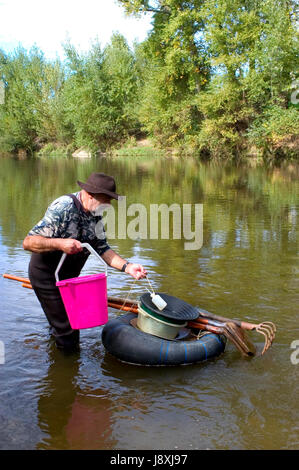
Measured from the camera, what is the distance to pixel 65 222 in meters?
4.42

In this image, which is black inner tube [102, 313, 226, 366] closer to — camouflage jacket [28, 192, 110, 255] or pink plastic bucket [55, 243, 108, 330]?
pink plastic bucket [55, 243, 108, 330]

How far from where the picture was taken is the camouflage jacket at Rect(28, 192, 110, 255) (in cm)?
438

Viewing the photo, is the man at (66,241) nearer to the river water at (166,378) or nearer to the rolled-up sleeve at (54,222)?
the rolled-up sleeve at (54,222)

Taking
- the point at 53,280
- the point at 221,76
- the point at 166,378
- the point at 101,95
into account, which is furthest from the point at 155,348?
the point at 101,95

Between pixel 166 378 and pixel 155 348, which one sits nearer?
pixel 166 378

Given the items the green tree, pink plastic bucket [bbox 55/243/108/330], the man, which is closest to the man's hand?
the man

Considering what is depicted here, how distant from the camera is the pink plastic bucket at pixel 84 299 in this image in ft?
14.1

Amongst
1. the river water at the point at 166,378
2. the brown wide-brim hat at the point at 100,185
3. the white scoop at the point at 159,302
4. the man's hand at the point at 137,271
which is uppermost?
the brown wide-brim hat at the point at 100,185

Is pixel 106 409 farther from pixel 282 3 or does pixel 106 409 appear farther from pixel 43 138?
pixel 43 138

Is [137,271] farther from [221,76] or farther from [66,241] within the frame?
[221,76]

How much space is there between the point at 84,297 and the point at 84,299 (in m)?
0.02

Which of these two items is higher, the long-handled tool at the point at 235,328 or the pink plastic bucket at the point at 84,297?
the pink plastic bucket at the point at 84,297

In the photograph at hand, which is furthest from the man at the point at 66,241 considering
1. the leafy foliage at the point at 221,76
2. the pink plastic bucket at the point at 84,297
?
the leafy foliage at the point at 221,76

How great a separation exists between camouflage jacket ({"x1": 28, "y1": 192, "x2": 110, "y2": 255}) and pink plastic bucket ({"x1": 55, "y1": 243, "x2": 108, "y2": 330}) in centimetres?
24
